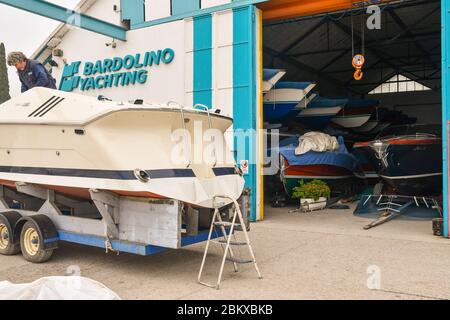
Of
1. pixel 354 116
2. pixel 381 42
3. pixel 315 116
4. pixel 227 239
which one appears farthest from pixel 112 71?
pixel 381 42

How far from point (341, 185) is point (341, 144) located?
48.0 inches

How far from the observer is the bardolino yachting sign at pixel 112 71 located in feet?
34.9

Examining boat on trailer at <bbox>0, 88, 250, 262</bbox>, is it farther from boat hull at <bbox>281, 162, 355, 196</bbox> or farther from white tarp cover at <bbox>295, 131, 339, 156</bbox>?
white tarp cover at <bbox>295, 131, 339, 156</bbox>


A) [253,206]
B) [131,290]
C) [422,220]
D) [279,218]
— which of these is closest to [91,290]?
[131,290]

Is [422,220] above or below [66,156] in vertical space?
below

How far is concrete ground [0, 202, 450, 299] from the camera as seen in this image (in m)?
4.54

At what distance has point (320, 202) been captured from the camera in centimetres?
1112

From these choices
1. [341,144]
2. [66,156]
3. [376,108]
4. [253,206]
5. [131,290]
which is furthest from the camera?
[376,108]

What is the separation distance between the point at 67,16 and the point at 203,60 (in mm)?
3070

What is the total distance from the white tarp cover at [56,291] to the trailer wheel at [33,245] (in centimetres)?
215

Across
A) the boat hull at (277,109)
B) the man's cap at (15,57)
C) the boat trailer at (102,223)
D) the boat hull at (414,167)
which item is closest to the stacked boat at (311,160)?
the boat hull at (277,109)

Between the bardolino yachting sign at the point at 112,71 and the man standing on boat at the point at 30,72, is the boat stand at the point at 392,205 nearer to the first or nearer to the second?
the bardolino yachting sign at the point at 112,71

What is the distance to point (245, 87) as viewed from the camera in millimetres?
9117

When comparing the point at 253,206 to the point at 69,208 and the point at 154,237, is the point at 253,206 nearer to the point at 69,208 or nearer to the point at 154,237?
the point at 69,208
